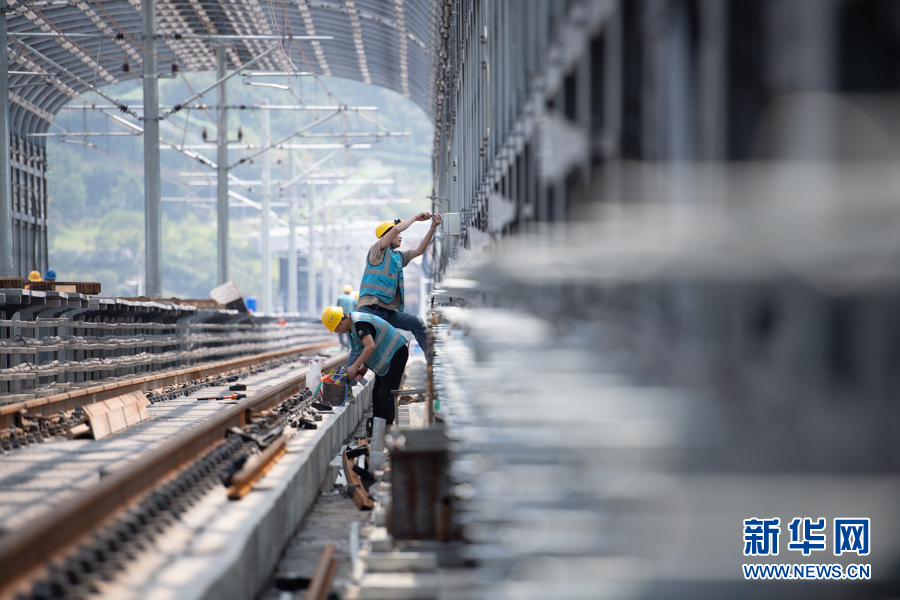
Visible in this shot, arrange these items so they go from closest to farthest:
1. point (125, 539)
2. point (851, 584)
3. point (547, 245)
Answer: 1. point (851, 584)
2. point (547, 245)
3. point (125, 539)

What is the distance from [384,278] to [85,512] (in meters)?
5.51

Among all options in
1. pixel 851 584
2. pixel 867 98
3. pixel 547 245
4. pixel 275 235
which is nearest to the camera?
pixel 867 98

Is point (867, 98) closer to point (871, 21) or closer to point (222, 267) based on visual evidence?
point (871, 21)

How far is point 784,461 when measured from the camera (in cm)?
159

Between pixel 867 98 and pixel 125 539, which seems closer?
pixel 867 98

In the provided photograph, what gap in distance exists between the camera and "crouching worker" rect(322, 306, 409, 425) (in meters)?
8.30

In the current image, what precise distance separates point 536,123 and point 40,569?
2.54m

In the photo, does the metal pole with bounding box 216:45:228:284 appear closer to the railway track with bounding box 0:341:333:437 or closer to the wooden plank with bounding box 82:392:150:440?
the railway track with bounding box 0:341:333:437

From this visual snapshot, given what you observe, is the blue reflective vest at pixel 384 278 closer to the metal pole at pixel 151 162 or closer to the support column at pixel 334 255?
the metal pole at pixel 151 162

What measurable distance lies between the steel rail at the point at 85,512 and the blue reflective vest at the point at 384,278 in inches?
113

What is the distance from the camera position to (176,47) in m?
30.9

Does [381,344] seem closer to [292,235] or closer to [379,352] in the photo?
[379,352]

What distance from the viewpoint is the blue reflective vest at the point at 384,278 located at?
9289mm

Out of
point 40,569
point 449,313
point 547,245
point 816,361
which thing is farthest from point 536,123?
point 449,313
